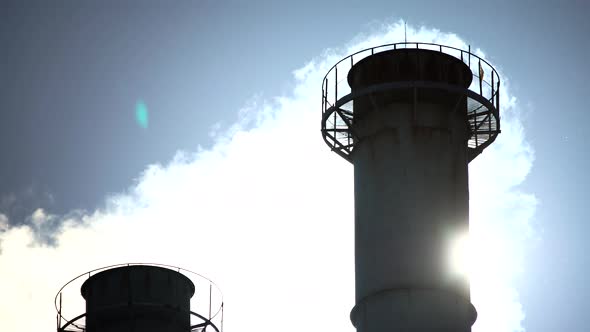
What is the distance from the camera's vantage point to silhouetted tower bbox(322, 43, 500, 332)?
37656 millimetres

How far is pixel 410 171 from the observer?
39656mm

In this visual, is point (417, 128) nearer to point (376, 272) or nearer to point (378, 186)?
point (378, 186)

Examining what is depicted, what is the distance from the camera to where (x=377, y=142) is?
4078 cm

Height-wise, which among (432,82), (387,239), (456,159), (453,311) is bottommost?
(453,311)

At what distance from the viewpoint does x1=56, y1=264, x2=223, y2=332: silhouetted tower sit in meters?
40.7

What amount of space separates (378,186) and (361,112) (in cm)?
321

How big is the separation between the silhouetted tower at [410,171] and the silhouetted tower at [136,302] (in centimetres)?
678

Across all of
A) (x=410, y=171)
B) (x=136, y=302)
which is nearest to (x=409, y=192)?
(x=410, y=171)

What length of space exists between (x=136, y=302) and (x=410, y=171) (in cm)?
1058

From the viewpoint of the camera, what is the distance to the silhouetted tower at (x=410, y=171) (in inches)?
1483

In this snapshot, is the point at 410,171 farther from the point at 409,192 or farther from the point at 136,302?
the point at 136,302

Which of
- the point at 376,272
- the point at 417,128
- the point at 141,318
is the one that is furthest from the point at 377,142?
the point at 141,318

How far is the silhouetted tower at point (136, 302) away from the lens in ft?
133

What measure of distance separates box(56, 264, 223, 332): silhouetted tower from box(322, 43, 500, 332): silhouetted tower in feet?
22.2
